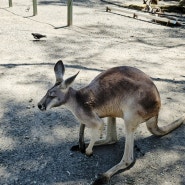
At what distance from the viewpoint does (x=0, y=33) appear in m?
6.18

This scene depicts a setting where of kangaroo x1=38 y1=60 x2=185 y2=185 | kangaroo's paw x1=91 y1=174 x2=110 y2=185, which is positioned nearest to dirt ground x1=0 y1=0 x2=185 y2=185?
kangaroo's paw x1=91 y1=174 x2=110 y2=185

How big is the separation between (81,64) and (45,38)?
1.60 metres

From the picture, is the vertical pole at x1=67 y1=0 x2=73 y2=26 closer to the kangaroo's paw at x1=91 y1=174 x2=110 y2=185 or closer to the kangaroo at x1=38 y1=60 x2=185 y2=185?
the kangaroo at x1=38 y1=60 x2=185 y2=185

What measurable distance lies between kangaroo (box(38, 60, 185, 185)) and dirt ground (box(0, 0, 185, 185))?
0.31m

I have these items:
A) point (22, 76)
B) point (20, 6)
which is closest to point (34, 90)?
point (22, 76)

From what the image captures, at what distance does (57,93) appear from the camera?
224 cm

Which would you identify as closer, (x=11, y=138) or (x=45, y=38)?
(x=11, y=138)

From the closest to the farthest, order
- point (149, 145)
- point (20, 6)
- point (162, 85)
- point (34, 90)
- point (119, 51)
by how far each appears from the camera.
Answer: point (149, 145) < point (34, 90) < point (162, 85) < point (119, 51) < point (20, 6)

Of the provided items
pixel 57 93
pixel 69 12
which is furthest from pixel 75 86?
pixel 69 12

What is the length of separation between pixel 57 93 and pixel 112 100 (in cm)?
39

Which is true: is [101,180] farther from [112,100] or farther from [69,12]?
[69,12]

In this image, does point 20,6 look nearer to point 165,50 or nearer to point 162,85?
point 165,50

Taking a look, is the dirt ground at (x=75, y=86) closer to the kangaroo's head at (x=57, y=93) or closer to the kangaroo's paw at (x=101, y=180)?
the kangaroo's paw at (x=101, y=180)

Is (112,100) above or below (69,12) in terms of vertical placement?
above
